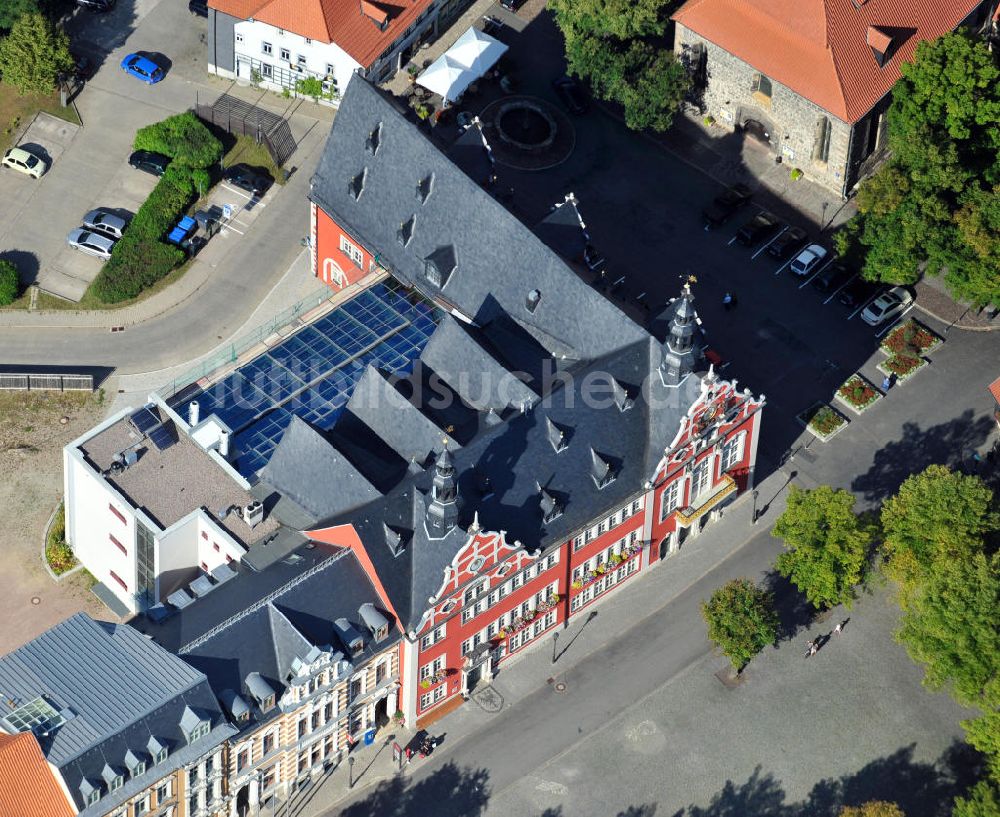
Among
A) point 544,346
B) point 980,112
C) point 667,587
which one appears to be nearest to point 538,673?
point 667,587

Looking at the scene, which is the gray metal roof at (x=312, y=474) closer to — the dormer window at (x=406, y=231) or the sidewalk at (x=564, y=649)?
the sidewalk at (x=564, y=649)

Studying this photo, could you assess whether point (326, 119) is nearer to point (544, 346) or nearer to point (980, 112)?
point (544, 346)

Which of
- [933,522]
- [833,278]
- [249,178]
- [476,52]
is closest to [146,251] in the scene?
[249,178]

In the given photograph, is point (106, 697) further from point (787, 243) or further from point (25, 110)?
point (787, 243)

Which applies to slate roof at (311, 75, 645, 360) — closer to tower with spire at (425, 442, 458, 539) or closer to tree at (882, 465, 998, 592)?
tower with spire at (425, 442, 458, 539)

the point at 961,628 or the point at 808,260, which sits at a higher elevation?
the point at 808,260

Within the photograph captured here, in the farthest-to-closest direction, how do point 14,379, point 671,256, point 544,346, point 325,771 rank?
point 671,256
point 14,379
point 544,346
point 325,771

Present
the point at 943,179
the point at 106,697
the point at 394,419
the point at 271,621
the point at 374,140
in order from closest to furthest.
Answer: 1. the point at 106,697
2. the point at 271,621
3. the point at 394,419
4. the point at 374,140
5. the point at 943,179
